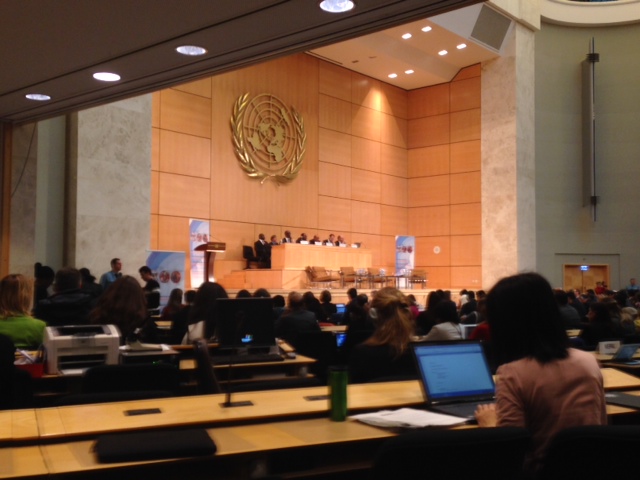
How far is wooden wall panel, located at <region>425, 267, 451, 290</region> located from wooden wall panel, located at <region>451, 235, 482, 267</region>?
1.17ft

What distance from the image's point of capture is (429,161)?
20.8 m

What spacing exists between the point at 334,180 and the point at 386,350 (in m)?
15.0

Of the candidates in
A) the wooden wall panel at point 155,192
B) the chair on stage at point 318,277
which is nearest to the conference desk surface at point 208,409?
the wooden wall panel at point 155,192

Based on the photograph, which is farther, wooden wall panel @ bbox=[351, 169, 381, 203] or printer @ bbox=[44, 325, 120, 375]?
wooden wall panel @ bbox=[351, 169, 381, 203]

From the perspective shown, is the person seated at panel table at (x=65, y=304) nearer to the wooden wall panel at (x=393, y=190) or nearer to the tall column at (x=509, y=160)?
the tall column at (x=509, y=160)

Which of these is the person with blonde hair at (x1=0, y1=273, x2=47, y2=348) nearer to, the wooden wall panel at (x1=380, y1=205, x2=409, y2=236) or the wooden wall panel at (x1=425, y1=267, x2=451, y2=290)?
the wooden wall panel at (x1=380, y1=205, x2=409, y2=236)

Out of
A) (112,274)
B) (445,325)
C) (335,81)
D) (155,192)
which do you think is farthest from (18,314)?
(335,81)

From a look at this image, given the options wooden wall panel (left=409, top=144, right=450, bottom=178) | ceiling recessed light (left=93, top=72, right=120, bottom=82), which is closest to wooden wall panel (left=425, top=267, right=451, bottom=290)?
wooden wall panel (left=409, top=144, right=450, bottom=178)

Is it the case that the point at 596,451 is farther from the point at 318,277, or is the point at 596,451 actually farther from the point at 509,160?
the point at 509,160

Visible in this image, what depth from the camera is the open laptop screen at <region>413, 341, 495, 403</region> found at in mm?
2916

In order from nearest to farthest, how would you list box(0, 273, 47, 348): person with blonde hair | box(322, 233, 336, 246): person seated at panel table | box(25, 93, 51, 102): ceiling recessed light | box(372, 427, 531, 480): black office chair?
box(372, 427, 531, 480): black office chair → box(0, 273, 47, 348): person with blonde hair → box(25, 93, 51, 102): ceiling recessed light → box(322, 233, 336, 246): person seated at panel table

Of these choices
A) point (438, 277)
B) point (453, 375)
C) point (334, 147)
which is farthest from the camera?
point (438, 277)

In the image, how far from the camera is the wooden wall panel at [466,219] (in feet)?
64.4

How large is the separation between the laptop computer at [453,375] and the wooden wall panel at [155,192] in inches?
482
